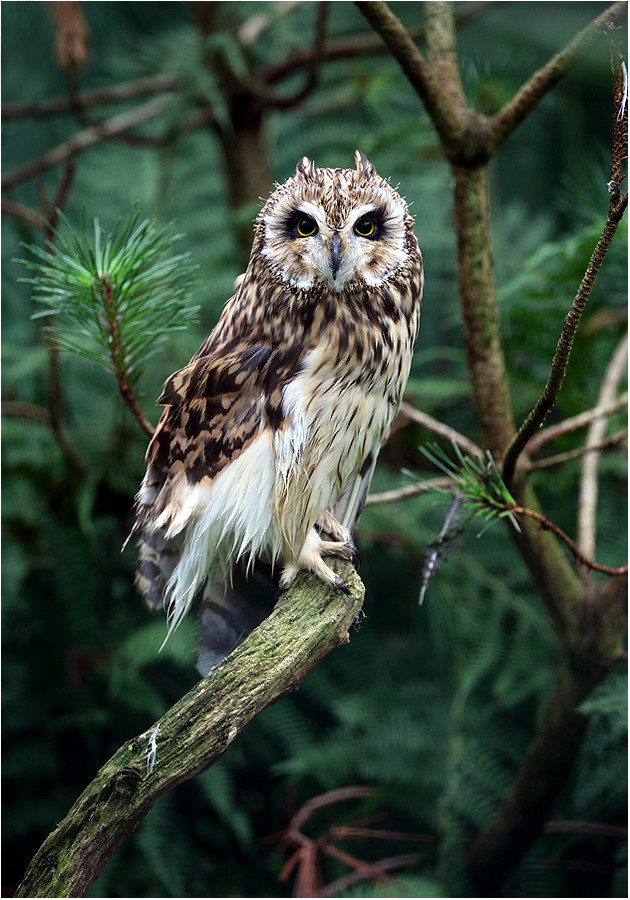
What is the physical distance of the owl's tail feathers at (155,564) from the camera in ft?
3.09

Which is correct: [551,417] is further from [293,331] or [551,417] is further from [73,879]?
[73,879]

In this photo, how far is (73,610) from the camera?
151 cm

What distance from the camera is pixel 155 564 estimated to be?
96 centimetres

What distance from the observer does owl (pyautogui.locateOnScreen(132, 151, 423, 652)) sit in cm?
85

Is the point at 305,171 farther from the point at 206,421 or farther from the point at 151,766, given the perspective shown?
the point at 151,766

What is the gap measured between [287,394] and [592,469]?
0.63 metres

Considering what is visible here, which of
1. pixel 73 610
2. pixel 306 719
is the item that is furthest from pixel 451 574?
pixel 73 610

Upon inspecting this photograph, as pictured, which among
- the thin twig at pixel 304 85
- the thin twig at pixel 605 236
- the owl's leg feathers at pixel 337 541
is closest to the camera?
the thin twig at pixel 605 236

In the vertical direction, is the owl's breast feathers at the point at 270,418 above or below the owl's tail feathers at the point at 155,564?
above

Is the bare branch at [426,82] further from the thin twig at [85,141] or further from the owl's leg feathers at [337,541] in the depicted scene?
the thin twig at [85,141]

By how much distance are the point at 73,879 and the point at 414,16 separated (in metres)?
2.16

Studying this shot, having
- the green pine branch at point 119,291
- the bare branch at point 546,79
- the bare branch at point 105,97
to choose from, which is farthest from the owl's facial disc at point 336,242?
the bare branch at point 105,97

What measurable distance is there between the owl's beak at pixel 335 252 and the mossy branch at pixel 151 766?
0.39 metres

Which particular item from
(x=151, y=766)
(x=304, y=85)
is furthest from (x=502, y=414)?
(x=304, y=85)
